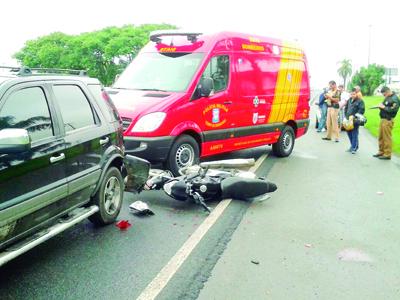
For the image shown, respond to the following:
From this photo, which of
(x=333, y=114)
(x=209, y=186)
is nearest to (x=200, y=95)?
(x=209, y=186)

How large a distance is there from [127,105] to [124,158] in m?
2.06

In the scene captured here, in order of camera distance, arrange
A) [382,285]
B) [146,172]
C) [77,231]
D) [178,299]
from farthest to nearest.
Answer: [146,172] < [77,231] < [382,285] < [178,299]

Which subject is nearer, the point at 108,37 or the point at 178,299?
the point at 178,299

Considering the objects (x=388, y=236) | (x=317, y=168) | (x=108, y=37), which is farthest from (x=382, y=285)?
(x=108, y=37)

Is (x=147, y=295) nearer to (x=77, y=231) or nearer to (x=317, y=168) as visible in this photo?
(x=77, y=231)

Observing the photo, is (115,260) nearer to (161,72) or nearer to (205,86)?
(205,86)

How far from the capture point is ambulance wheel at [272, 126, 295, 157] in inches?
432

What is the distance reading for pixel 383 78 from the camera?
287 feet

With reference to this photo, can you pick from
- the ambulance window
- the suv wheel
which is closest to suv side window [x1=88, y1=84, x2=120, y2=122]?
the suv wheel

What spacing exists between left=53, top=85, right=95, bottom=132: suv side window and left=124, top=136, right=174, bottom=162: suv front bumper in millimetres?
2188

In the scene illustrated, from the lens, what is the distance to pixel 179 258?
4.52m

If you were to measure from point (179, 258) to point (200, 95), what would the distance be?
4.09 meters

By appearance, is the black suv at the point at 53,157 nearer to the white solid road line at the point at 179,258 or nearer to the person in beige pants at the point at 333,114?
the white solid road line at the point at 179,258

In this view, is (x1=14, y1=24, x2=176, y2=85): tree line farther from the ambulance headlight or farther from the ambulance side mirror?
the ambulance headlight
